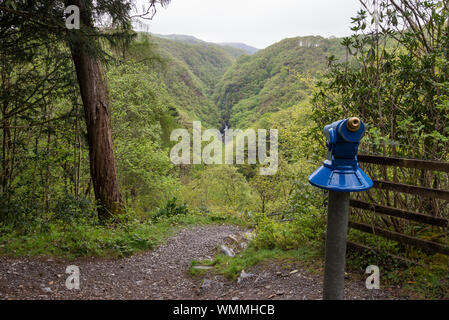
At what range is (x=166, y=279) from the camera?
14.8 feet

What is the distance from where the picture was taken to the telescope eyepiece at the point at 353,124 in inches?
66.6

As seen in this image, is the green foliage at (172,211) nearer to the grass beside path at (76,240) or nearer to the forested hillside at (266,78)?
the grass beside path at (76,240)

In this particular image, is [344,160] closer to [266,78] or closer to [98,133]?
[98,133]

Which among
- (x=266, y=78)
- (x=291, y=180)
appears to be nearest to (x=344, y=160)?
(x=291, y=180)

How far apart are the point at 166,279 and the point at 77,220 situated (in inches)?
104

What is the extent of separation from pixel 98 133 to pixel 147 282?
3971 mm

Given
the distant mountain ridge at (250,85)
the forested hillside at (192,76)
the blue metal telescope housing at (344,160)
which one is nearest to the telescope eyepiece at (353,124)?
the blue metal telescope housing at (344,160)

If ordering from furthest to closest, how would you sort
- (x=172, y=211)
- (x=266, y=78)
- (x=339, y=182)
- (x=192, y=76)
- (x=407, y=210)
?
(x=192, y=76), (x=266, y=78), (x=172, y=211), (x=407, y=210), (x=339, y=182)

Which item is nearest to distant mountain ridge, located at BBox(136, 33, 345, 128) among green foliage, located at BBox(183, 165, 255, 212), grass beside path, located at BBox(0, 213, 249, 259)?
green foliage, located at BBox(183, 165, 255, 212)

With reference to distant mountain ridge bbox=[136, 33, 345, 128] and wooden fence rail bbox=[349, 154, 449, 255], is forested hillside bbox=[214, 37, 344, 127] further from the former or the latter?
wooden fence rail bbox=[349, 154, 449, 255]

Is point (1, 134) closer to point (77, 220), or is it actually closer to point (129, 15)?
point (77, 220)

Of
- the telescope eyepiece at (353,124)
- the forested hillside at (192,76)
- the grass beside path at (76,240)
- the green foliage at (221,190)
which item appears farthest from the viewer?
the forested hillside at (192,76)

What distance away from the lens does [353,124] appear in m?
1.69

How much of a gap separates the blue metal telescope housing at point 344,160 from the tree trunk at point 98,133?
20.2ft
